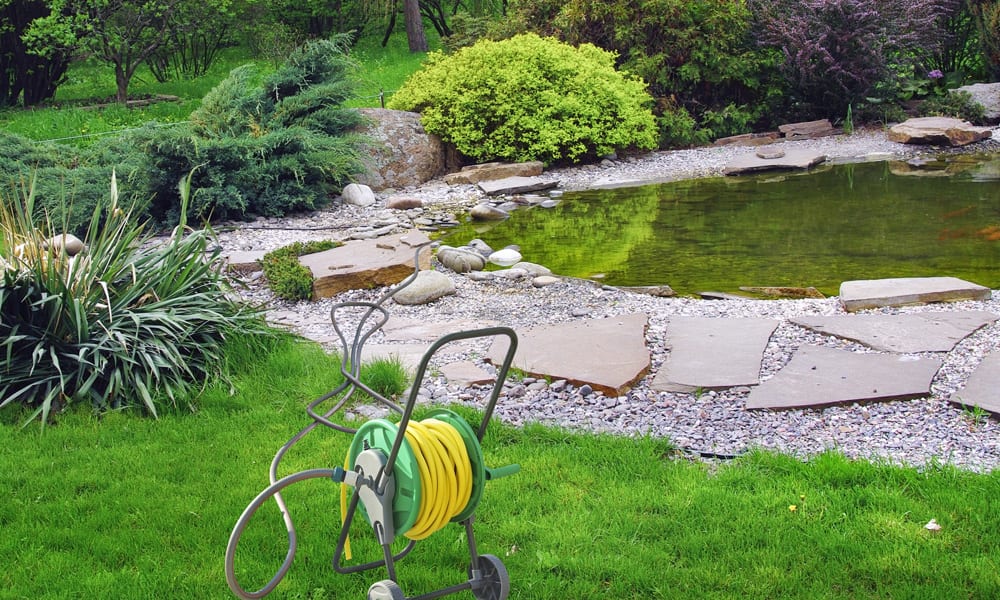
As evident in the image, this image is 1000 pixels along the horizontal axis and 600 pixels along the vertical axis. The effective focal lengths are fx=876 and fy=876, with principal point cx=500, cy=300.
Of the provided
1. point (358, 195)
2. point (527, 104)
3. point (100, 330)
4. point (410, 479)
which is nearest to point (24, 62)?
point (358, 195)

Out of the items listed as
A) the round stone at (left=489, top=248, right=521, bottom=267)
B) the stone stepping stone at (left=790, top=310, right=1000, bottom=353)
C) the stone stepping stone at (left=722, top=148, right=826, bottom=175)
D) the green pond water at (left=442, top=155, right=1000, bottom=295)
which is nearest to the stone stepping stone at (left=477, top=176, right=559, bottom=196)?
the green pond water at (left=442, top=155, right=1000, bottom=295)

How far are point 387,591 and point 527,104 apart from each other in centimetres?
953

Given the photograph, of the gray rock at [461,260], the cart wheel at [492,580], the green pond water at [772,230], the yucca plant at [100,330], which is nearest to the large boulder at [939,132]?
the green pond water at [772,230]

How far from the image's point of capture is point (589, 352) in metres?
4.39

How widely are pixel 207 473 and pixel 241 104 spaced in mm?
7027

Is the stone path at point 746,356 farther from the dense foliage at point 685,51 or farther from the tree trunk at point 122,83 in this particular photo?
the tree trunk at point 122,83

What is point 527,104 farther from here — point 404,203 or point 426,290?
point 426,290

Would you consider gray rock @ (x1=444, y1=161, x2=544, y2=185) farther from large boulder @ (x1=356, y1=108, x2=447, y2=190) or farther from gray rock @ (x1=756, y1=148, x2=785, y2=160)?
gray rock @ (x1=756, y1=148, x2=785, y2=160)

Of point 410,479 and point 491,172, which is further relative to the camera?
point 491,172

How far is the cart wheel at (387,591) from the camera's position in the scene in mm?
2113

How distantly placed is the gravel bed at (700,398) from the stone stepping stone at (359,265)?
0.10 meters

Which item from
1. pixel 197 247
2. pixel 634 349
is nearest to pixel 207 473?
pixel 197 247

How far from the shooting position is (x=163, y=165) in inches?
314

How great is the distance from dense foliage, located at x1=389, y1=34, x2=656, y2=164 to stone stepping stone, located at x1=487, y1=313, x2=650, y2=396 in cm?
632
